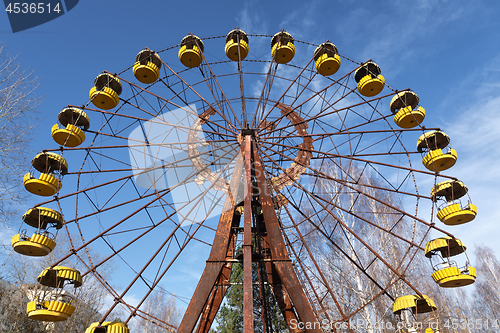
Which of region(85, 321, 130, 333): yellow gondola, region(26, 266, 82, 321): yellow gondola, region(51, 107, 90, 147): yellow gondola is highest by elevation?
region(51, 107, 90, 147): yellow gondola

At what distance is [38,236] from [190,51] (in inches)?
392

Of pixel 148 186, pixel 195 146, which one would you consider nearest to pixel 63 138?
pixel 148 186


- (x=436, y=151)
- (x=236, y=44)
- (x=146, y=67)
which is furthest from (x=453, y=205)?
(x=146, y=67)

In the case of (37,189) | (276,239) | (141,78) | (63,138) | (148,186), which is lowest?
(276,239)

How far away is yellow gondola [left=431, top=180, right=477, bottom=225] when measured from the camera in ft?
38.5

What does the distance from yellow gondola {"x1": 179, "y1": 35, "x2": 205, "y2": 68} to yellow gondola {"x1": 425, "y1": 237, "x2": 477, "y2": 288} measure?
509 inches

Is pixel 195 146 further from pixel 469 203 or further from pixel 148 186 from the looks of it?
pixel 469 203

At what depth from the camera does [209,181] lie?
15.8 metres

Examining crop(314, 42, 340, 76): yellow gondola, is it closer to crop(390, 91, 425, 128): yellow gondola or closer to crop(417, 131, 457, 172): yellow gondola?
crop(390, 91, 425, 128): yellow gondola

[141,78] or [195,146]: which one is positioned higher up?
[141,78]

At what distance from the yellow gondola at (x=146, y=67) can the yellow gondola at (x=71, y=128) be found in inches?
118

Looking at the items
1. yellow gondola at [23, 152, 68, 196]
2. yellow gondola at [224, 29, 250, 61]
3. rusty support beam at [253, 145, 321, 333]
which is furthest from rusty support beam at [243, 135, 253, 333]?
yellow gondola at [23, 152, 68, 196]

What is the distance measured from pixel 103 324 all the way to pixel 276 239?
5.80 metres

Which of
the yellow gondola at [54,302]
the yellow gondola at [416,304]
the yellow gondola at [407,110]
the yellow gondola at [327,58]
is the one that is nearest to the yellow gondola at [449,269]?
the yellow gondola at [416,304]
